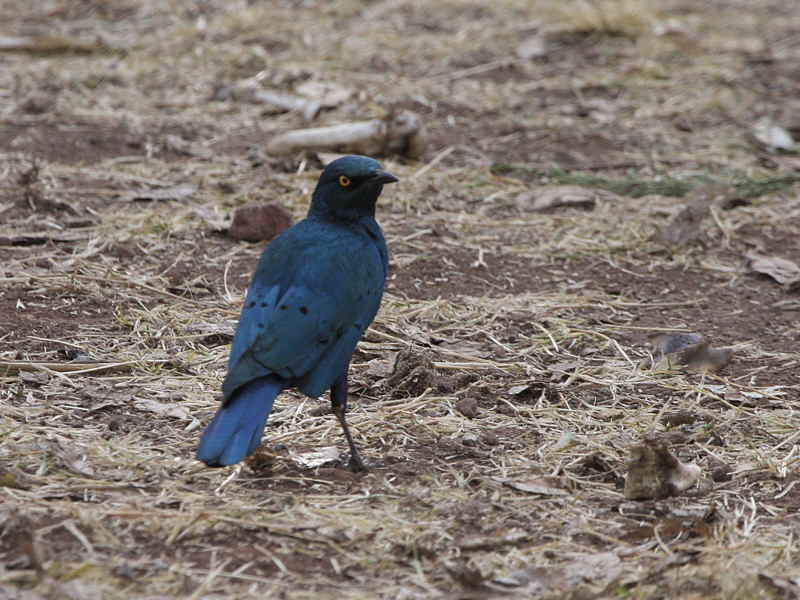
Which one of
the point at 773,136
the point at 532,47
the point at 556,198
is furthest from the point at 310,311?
the point at 532,47

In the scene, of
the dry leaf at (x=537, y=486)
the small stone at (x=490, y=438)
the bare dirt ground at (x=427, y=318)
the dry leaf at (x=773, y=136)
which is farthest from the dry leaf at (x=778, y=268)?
the dry leaf at (x=537, y=486)

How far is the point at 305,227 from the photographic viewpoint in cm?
429

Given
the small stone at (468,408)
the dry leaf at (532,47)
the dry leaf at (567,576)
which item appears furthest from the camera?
the dry leaf at (532,47)

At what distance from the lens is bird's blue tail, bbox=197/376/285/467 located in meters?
3.33

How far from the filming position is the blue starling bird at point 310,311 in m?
3.50

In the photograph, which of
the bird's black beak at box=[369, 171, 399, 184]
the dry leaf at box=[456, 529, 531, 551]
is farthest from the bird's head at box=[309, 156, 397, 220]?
the dry leaf at box=[456, 529, 531, 551]

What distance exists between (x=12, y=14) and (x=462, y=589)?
9.27m

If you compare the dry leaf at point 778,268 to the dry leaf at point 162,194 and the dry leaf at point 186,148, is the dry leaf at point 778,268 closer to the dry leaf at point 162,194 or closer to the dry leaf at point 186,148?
the dry leaf at point 162,194

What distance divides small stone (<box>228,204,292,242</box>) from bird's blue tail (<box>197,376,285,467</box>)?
2.45 meters

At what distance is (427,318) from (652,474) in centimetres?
181

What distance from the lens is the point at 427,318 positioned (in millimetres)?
5254

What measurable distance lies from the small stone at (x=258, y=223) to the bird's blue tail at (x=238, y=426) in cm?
245

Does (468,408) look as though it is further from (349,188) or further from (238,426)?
(238,426)

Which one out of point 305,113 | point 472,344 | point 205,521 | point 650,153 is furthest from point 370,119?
point 205,521
